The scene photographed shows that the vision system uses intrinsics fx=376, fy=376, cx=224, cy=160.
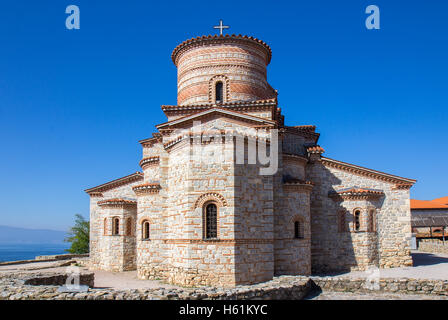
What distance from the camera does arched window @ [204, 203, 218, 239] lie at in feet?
39.4

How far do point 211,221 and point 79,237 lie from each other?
25425 millimetres

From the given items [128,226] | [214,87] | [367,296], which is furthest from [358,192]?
[128,226]

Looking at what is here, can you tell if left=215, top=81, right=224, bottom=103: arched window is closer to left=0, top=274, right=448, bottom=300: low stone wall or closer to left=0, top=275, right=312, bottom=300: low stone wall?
left=0, top=274, right=448, bottom=300: low stone wall

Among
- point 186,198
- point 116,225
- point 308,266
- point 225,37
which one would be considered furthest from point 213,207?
point 225,37

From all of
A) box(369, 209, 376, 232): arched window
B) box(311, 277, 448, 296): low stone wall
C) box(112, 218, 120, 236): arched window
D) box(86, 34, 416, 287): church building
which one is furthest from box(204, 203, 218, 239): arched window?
box(369, 209, 376, 232): arched window

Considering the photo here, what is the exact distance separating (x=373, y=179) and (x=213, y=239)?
360 inches

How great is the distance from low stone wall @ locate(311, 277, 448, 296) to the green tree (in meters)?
27.3

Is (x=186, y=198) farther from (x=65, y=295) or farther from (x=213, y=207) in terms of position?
(x=65, y=295)

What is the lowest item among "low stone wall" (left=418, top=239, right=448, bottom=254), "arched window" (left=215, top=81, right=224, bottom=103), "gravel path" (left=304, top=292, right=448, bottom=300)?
"low stone wall" (left=418, top=239, right=448, bottom=254)

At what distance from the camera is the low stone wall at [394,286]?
11047mm

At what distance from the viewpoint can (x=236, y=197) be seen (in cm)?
1196

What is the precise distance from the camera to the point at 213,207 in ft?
39.9

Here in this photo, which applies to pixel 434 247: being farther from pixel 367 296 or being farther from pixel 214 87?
pixel 214 87

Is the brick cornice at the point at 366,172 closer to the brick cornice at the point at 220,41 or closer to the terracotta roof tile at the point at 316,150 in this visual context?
the terracotta roof tile at the point at 316,150
